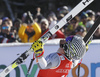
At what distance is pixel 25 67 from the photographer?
6023mm

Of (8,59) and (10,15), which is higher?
(10,15)

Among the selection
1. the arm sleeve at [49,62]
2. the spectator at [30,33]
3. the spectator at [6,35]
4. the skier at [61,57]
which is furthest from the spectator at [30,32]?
the arm sleeve at [49,62]

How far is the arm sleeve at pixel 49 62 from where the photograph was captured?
13.8 feet

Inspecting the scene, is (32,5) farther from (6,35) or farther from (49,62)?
(49,62)

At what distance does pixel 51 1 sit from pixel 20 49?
27.0 ft

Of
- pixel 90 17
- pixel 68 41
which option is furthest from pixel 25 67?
pixel 90 17

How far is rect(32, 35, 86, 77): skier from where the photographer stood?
13.8 ft

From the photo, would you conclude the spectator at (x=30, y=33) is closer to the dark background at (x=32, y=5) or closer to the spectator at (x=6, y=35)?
the spectator at (x=6, y=35)

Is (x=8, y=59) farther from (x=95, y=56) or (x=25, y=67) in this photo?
(x=95, y=56)

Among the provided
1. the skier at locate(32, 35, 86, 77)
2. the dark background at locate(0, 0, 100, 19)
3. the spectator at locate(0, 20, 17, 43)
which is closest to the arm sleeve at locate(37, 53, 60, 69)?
the skier at locate(32, 35, 86, 77)

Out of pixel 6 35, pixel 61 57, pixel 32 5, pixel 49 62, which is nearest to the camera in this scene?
pixel 49 62

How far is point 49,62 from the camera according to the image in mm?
4309

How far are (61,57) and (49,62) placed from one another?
0.22 m

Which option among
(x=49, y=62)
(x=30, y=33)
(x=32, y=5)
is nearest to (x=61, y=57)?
(x=49, y=62)
